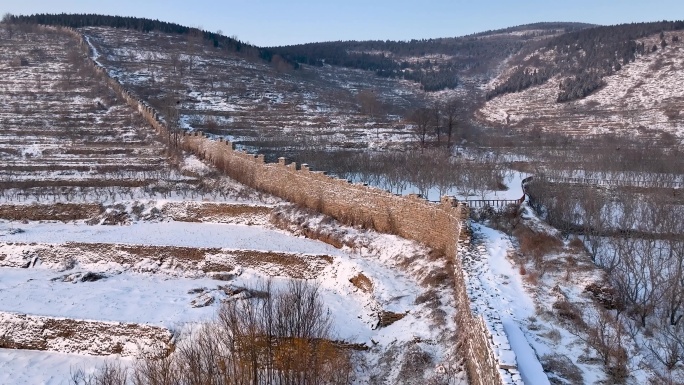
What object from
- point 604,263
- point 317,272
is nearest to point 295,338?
point 317,272

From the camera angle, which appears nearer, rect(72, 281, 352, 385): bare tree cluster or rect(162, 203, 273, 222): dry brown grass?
rect(72, 281, 352, 385): bare tree cluster

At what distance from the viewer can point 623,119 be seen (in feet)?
214

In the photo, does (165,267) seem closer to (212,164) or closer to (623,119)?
(212,164)

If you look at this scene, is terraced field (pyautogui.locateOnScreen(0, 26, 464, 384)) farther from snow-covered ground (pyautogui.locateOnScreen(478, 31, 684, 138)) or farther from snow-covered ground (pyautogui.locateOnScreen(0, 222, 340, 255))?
snow-covered ground (pyautogui.locateOnScreen(478, 31, 684, 138))

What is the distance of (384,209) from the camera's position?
2470 cm

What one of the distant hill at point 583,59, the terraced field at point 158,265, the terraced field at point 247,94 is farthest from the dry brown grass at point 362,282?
the distant hill at point 583,59

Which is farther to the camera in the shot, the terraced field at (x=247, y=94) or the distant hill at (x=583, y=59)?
the distant hill at (x=583, y=59)

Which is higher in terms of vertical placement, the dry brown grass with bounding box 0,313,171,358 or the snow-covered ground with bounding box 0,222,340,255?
the snow-covered ground with bounding box 0,222,340,255

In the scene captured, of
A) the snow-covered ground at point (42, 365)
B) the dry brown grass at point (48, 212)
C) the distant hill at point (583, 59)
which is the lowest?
the snow-covered ground at point (42, 365)

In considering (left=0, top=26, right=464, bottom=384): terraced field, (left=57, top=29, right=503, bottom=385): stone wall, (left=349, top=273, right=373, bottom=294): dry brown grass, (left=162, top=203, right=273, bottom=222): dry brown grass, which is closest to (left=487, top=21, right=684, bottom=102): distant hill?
(left=57, top=29, right=503, bottom=385): stone wall

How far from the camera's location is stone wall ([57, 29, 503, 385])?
40.6 feet

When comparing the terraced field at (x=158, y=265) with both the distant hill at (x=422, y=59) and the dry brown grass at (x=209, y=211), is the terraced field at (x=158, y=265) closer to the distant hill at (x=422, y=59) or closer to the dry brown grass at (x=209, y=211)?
the dry brown grass at (x=209, y=211)

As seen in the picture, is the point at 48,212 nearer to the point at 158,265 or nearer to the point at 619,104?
the point at 158,265

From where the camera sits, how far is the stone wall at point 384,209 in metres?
12.4
